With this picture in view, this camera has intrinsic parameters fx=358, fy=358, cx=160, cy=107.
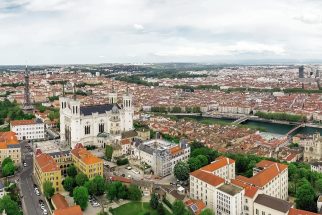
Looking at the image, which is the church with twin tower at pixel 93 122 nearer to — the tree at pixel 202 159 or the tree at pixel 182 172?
the tree at pixel 202 159

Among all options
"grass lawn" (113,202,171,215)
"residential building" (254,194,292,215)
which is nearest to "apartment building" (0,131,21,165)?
"grass lawn" (113,202,171,215)

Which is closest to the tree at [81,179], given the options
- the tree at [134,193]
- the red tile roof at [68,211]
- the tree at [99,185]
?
the tree at [99,185]

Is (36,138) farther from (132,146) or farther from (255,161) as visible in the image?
(255,161)

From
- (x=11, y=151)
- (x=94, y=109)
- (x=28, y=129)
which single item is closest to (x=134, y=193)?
(x=11, y=151)

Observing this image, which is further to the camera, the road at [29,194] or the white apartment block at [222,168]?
the white apartment block at [222,168]

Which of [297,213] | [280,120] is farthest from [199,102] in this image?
[297,213]

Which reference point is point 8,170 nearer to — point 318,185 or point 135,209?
point 135,209
